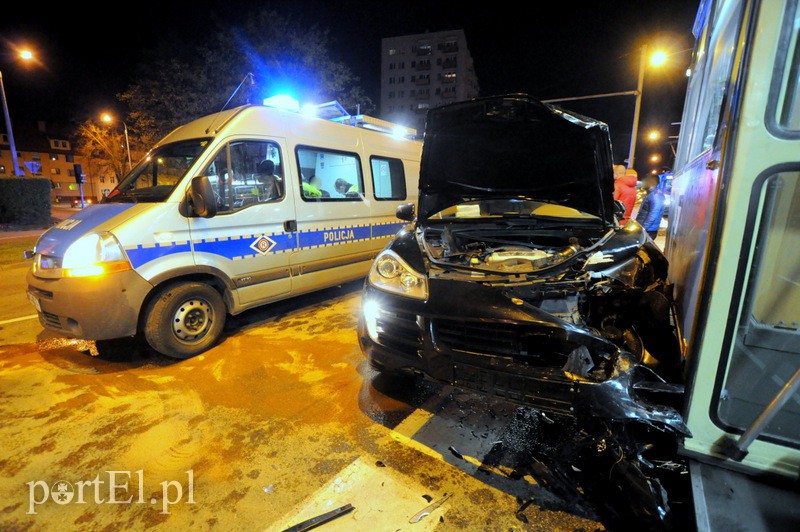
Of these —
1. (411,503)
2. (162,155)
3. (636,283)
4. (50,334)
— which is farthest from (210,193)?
(636,283)

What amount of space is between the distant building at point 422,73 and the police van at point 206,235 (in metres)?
59.9

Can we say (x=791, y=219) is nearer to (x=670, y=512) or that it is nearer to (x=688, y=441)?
(x=688, y=441)

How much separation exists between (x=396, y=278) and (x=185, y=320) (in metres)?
2.59

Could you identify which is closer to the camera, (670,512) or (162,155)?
(670,512)

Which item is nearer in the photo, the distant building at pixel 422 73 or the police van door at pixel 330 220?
the police van door at pixel 330 220

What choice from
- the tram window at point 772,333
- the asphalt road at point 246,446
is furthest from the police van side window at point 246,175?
the tram window at point 772,333

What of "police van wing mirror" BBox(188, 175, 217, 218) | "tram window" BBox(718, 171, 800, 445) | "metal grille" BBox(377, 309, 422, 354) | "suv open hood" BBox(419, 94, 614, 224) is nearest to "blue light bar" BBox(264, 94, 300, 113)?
"police van wing mirror" BBox(188, 175, 217, 218)

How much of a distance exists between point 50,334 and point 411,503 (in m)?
4.88

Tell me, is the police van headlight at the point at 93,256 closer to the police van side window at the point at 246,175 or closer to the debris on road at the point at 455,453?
the police van side window at the point at 246,175

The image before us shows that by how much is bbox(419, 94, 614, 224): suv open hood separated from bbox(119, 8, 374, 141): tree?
13.6 metres

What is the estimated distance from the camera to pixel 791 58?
4.67 feet

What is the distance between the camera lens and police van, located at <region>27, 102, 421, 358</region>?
11.2 feet

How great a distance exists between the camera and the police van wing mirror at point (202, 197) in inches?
144
